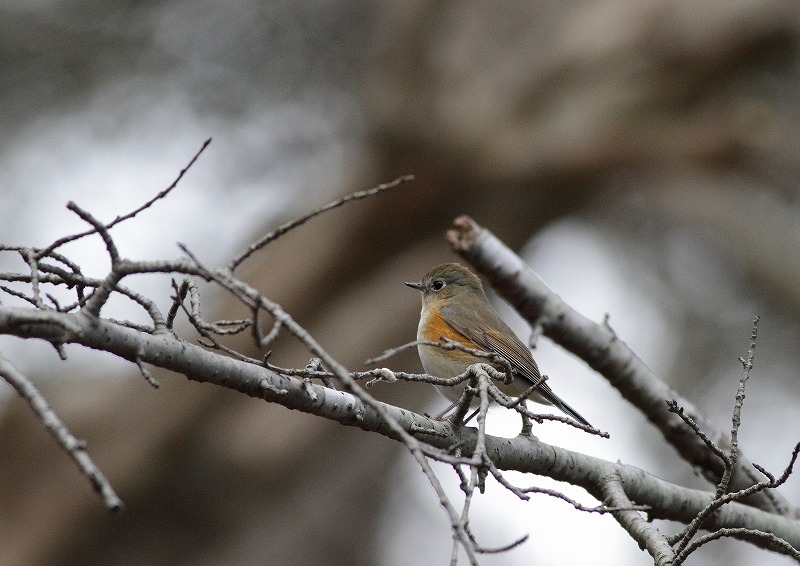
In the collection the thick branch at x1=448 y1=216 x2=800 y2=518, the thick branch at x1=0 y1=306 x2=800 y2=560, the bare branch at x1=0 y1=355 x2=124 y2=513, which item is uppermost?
the thick branch at x1=448 y1=216 x2=800 y2=518

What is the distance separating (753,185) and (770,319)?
2337mm

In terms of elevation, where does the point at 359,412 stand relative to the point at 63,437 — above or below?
above

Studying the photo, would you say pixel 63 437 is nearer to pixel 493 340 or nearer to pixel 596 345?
pixel 596 345

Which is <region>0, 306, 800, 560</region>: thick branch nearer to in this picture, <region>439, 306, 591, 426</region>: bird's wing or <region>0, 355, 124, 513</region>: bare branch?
<region>0, 355, 124, 513</region>: bare branch

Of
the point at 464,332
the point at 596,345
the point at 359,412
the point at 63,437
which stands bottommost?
the point at 63,437

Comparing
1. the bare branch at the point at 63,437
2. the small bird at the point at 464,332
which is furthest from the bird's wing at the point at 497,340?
the bare branch at the point at 63,437

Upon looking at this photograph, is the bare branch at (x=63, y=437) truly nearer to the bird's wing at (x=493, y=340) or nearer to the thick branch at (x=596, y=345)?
the thick branch at (x=596, y=345)

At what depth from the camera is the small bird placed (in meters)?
4.51

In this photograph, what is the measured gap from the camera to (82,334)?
6.80 ft

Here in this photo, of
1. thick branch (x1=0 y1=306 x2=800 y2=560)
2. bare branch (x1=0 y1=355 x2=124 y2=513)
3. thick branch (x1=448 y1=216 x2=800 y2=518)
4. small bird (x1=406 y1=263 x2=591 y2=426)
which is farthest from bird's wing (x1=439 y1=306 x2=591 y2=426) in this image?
bare branch (x1=0 y1=355 x2=124 y2=513)

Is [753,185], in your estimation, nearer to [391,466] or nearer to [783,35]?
[783,35]

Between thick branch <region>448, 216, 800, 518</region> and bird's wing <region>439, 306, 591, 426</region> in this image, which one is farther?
bird's wing <region>439, 306, 591, 426</region>

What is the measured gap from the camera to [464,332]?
4922mm

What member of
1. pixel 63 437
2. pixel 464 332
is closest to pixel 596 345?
pixel 464 332
